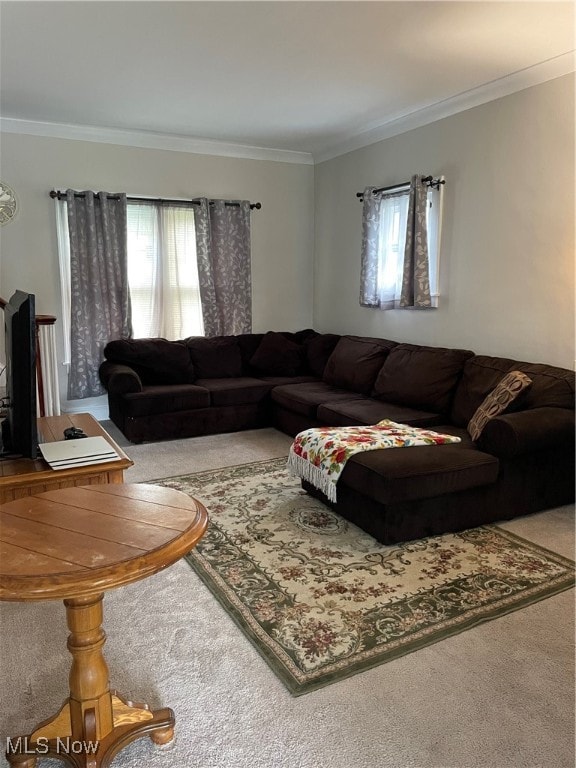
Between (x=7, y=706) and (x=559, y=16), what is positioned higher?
(x=559, y=16)

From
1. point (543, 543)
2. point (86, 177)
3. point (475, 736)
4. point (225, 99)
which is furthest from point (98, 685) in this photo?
point (86, 177)

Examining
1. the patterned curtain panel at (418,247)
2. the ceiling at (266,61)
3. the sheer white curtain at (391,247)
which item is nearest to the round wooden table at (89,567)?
the ceiling at (266,61)

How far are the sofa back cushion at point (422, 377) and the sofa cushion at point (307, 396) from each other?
340 millimetres

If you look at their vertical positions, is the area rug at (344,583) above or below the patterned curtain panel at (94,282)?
below

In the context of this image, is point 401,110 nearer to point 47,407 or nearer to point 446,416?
point 446,416

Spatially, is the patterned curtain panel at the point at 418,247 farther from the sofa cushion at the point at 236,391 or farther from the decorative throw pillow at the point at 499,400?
the sofa cushion at the point at 236,391

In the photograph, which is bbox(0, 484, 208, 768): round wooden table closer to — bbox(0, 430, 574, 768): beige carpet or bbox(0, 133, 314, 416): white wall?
bbox(0, 430, 574, 768): beige carpet

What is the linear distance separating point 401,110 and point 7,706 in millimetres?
4560

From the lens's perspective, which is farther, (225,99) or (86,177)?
(86,177)

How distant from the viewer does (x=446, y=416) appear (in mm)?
3980

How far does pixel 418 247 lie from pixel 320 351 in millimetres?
1454

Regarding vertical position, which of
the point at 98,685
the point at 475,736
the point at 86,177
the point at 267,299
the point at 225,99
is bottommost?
the point at 475,736

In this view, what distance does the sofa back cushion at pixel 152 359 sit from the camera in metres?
4.99

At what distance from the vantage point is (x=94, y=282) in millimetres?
5043
